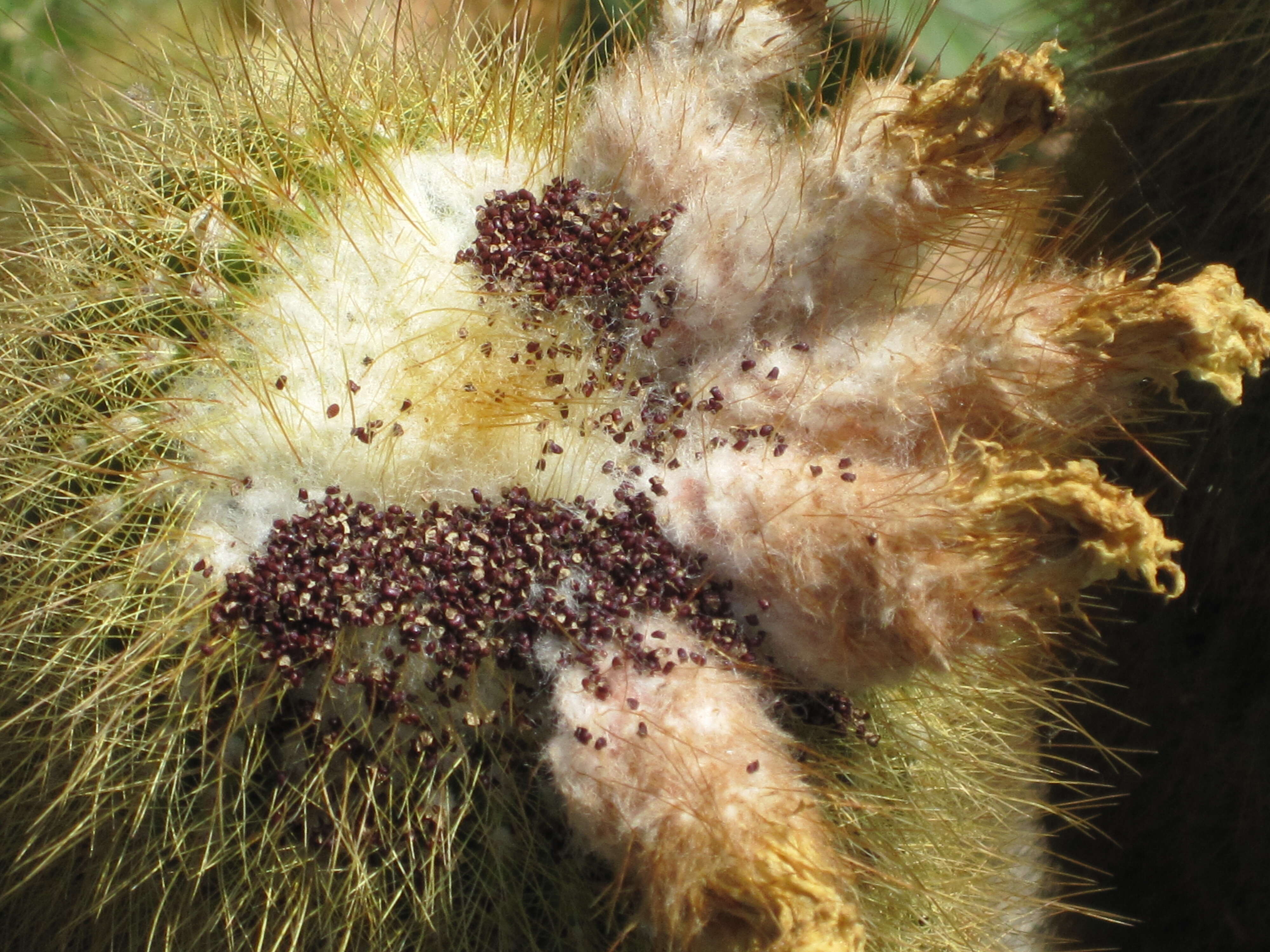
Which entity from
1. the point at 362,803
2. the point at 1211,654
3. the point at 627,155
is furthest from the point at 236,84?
the point at 1211,654

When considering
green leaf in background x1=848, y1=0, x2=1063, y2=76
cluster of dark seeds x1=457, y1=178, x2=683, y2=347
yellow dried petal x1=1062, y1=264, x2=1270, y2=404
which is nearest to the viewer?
yellow dried petal x1=1062, y1=264, x2=1270, y2=404

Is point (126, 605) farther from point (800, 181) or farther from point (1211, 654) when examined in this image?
point (1211, 654)

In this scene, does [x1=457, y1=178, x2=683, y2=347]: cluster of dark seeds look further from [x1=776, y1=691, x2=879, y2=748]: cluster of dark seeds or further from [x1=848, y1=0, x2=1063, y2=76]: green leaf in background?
[x1=848, y1=0, x2=1063, y2=76]: green leaf in background

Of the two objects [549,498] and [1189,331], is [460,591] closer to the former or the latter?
[549,498]

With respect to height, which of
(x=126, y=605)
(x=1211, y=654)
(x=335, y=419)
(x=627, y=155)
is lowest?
(x=1211, y=654)

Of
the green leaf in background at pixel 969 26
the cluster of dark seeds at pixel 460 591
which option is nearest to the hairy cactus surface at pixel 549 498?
the cluster of dark seeds at pixel 460 591

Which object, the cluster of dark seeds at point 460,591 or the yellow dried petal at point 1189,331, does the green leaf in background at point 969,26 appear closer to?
the yellow dried petal at point 1189,331

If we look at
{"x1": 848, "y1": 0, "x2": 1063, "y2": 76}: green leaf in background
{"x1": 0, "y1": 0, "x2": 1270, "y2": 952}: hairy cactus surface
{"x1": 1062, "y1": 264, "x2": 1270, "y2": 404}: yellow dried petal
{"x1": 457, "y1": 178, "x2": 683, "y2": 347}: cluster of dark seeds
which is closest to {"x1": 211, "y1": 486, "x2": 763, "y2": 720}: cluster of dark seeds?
{"x1": 0, "y1": 0, "x2": 1270, "y2": 952}: hairy cactus surface

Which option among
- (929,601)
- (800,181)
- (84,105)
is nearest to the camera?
(929,601)
